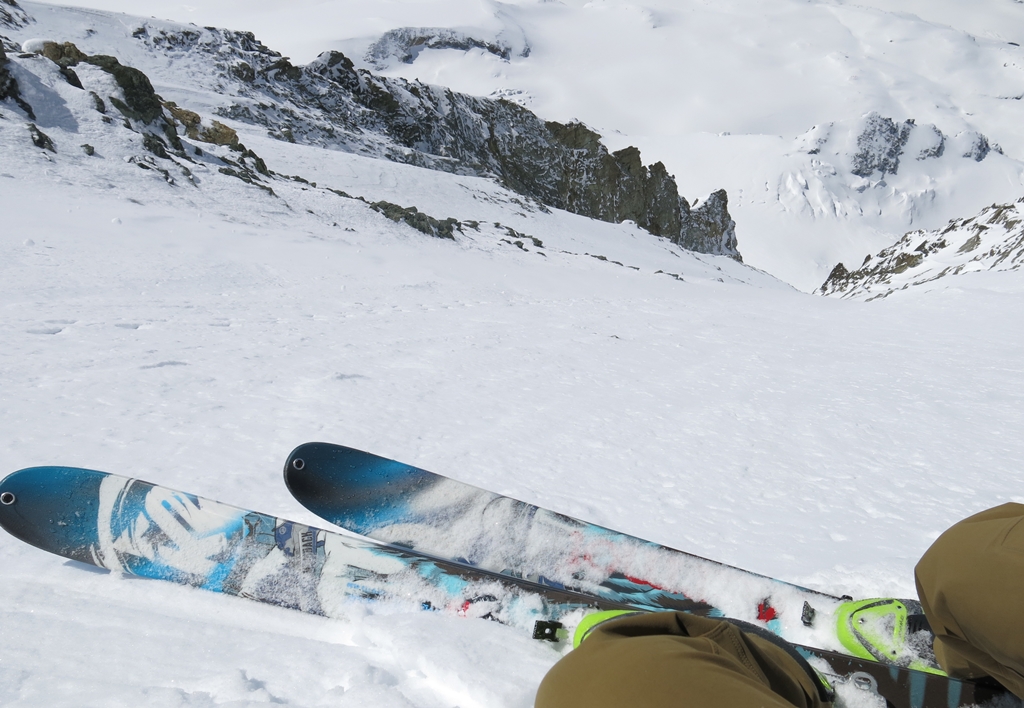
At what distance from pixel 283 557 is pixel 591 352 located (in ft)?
14.6

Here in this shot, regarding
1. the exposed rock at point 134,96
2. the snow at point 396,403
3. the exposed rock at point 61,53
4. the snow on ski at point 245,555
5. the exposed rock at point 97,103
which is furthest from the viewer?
the exposed rock at point 61,53

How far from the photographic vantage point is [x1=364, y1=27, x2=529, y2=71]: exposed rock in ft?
431

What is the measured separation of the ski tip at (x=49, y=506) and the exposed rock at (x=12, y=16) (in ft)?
122

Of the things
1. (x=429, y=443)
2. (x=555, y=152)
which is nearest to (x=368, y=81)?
(x=555, y=152)

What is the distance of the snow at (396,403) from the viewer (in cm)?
177

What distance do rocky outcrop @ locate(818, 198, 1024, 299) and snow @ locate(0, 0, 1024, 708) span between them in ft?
86.6

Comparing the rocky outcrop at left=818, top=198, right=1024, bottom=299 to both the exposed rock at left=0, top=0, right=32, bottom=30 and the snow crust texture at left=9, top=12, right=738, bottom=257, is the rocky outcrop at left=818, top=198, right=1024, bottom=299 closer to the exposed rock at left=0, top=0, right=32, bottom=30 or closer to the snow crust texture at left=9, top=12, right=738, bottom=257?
the snow crust texture at left=9, top=12, right=738, bottom=257

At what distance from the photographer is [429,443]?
136 inches

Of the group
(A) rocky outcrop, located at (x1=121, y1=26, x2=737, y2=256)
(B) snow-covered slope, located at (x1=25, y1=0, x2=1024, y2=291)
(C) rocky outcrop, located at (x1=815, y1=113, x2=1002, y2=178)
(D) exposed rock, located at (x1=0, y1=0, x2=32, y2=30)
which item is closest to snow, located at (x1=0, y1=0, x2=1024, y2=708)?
(A) rocky outcrop, located at (x1=121, y1=26, x2=737, y2=256)

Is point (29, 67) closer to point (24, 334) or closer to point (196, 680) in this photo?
point (24, 334)

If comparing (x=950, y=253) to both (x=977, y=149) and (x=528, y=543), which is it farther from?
(x=977, y=149)

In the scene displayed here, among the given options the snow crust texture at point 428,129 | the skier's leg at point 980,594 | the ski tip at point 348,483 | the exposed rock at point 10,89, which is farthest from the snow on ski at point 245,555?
the snow crust texture at point 428,129

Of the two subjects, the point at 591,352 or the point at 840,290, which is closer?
the point at 591,352

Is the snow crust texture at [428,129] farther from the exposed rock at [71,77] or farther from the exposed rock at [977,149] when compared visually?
the exposed rock at [977,149]
